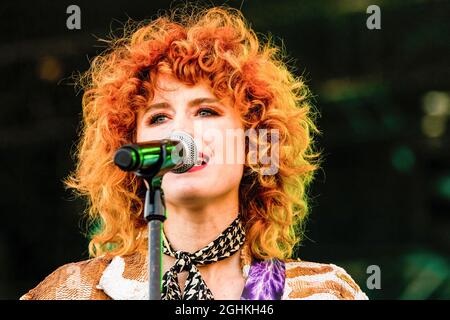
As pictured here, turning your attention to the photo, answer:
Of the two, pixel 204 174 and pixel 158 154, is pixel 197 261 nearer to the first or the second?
pixel 204 174

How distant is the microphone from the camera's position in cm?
181

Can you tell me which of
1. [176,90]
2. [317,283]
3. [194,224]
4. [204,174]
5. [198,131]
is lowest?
[317,283]

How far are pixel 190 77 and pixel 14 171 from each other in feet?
8.93

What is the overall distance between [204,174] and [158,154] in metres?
0.54

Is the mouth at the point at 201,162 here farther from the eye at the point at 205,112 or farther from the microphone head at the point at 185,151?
the microphone head at the point at 185,151

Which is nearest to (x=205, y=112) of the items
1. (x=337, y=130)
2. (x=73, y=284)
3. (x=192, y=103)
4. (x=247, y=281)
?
(x=192, y=103)

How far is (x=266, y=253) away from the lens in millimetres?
2664

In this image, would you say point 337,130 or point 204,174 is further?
point 337,130

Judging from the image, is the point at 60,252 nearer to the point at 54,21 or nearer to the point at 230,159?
the point at 54,21

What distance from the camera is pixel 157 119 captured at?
2.61 metres

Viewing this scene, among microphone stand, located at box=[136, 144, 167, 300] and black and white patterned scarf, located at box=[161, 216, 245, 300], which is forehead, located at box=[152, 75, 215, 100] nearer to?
black and white patterned scarf, located at box=[161, 216, 245, 300]

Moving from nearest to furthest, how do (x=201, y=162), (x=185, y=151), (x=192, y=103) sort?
1. (x=185, y=151)
2. (x=201, y=162)
3. (x=192, y=103)

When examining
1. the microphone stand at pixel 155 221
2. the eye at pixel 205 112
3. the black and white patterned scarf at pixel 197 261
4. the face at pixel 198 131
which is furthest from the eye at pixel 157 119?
the microphone stand at pixel 155 221
